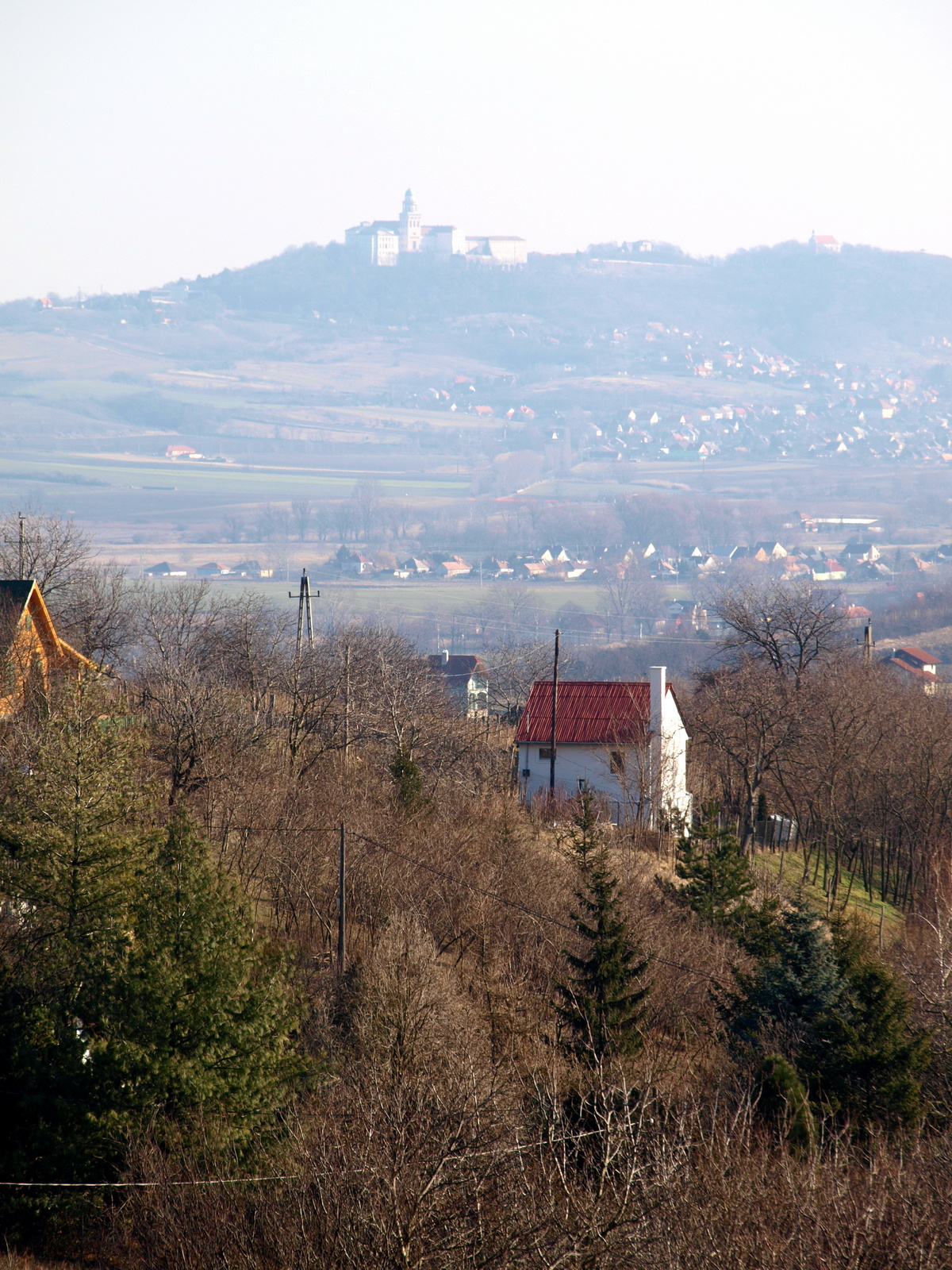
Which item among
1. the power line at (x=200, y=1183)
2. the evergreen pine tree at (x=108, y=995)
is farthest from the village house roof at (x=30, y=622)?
the power line at (x=200, y=1183)

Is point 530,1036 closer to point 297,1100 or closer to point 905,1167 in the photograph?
point 297,1100

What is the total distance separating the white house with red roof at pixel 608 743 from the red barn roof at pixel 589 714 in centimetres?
3

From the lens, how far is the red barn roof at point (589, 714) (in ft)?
141

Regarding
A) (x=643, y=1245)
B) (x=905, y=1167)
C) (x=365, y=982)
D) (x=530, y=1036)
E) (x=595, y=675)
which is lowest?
(x=595, y=675)

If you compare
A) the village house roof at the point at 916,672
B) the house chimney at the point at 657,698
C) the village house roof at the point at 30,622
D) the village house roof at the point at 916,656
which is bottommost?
the village house roof at the point at 916,656

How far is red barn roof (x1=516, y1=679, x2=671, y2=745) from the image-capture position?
42938 millimetres

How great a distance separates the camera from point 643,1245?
36.9 ft

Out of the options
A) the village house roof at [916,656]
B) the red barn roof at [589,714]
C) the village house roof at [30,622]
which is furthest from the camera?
the village house roof at [916,656]

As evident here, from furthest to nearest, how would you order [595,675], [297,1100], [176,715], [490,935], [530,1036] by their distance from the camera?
[595,675], [176,715], [490,935], [530,1036], [297,1100]

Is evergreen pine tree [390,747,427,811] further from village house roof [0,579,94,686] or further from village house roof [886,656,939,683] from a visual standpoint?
village house roof [886,656,939,683]

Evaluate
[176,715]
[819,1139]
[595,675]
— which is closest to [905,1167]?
[819,1139]

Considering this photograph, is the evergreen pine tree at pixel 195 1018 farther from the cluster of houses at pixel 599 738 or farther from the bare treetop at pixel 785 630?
the bare treetop at pixel 785 630

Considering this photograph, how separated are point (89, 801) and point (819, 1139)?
1228cm

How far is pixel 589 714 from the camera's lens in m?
44.1
